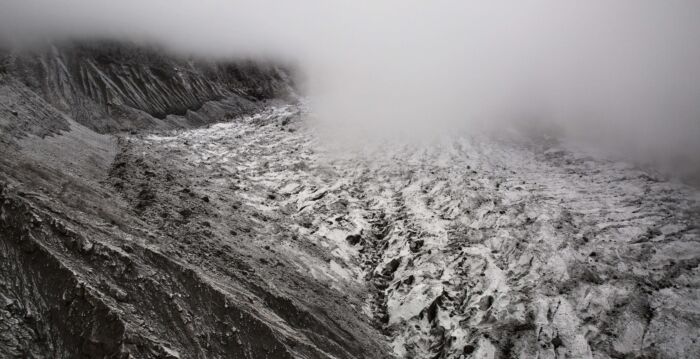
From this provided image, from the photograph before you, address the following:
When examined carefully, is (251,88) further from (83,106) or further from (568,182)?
(568,182)

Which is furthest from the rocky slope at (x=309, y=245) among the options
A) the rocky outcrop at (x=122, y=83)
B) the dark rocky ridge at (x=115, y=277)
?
the rocky outcrop at (x=122, y=83)

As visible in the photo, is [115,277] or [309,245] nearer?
[115,277]

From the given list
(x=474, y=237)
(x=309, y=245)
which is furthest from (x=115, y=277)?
(x=474, y=237)

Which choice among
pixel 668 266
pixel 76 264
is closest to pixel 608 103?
pixel 668 266

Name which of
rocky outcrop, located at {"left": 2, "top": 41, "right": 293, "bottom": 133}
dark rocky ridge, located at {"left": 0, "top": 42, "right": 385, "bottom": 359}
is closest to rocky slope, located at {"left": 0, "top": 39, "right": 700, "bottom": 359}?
dark rocky ridge, located at {"left": 0, "top": 42, "right": 385, "bottom": 359}

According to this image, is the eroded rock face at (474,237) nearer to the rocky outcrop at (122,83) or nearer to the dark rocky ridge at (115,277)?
the dark rocky ridge at (115,277)

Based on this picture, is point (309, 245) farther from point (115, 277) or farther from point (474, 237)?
point (115, 277)

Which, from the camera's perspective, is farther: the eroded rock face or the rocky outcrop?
the rocky outcrop

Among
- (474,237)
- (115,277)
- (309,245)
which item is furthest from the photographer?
(474,237)

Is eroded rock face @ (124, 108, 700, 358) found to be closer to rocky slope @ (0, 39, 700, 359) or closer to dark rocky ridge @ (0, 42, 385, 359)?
rocky slope @ (0, 39, 700, 359)
